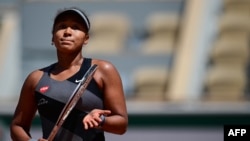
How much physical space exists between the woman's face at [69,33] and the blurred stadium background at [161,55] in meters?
4.71

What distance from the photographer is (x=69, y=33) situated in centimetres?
243

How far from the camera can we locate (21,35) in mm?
9859

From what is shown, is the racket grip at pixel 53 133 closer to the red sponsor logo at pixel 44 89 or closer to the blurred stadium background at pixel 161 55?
the red sponsor logo at pixel 44 89

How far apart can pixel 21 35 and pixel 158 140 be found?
10.6 feet

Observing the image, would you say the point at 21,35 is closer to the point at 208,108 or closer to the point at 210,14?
the point at 210,14

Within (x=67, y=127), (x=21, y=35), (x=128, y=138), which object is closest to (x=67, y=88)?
(x=67, y=127)

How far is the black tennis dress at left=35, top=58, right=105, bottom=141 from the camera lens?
2.40 m
